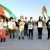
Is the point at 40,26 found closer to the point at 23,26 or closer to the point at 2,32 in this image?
the point at 23,26

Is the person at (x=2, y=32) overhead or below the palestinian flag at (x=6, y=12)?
below

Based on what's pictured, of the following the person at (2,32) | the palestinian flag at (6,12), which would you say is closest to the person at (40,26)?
the palestinian flag at (6,12)

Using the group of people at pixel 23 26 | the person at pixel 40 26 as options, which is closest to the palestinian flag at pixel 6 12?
the group of people at pixel 23 26

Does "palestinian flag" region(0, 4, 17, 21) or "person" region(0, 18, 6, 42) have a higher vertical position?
"palestinian flag" region(0, 4, 17, 21)

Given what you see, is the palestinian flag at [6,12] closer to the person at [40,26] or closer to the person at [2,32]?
the person at [2,32]

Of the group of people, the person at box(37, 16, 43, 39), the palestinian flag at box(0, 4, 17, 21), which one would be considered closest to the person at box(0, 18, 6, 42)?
the group of people

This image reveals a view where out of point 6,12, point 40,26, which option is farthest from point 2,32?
point 40,26

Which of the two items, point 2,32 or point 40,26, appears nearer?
point 2,32

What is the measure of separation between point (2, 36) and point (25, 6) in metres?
0.70

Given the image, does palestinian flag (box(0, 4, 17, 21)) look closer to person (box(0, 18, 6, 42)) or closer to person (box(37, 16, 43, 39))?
person (box(0, 18, 6, 42))

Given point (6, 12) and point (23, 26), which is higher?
point (6, 12)

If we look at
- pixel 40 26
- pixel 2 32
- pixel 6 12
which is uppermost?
pixel 6 12

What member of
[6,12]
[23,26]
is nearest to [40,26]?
[23,26]

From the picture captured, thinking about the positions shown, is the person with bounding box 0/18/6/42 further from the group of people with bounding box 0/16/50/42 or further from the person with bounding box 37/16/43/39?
the person with bounding box 37/16/43/39
